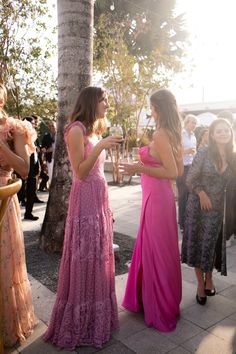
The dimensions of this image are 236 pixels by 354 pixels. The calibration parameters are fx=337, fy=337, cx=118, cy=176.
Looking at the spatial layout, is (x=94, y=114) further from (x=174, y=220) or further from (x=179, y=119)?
(x=174, y=220)

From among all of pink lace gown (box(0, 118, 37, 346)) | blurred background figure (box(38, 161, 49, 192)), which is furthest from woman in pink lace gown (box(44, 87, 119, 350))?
blurred background figure (box(38, 161, 49, 192))

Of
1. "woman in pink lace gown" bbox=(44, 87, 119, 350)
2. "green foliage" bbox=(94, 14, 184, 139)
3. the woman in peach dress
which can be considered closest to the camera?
the woman in peach dress

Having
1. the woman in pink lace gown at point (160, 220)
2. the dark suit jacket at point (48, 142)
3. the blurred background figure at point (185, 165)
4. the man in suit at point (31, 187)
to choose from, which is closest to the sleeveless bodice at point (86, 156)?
the woman in pink lace gown at point (160, 220)

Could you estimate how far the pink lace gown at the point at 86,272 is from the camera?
268 centimetres

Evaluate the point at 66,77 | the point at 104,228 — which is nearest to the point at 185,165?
the point at 66,77

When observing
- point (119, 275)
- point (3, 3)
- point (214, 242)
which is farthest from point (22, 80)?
point (214, 242)

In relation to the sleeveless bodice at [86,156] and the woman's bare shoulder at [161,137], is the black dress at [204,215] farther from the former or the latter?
the sleeveless bodice at [86,156]

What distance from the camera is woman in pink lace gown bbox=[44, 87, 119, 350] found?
104 inches

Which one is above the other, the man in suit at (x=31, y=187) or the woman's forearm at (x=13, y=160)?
the woman's forearm at (x=13, y=160)

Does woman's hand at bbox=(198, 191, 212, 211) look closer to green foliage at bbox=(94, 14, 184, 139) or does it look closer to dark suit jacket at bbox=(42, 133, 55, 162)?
dark suit jacket at bbox=(42, 133, 55, 162)

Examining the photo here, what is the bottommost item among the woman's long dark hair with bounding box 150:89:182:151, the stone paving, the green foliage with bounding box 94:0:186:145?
the stone paving

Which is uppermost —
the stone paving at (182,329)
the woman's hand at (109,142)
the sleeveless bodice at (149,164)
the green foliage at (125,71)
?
the green foliage at (125,71)

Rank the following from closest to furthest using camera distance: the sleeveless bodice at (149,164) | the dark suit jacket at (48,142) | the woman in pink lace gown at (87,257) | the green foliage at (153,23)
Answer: the woman in pink lace gown at (87,257) → the sleeveless bodice at (149,164) → the dark suit jacket at (48,142) → the green foliage at (153,23)

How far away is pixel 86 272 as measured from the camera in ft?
8.83
